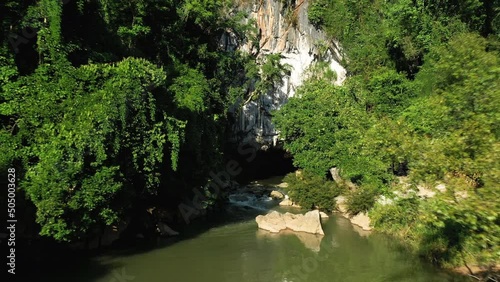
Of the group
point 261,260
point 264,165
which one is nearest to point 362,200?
point 261,260

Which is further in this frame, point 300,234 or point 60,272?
point 300,234

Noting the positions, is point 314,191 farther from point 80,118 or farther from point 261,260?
point 80,118

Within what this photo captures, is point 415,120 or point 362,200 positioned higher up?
point 415,120

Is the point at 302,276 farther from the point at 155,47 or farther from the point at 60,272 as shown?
the point at 155,47

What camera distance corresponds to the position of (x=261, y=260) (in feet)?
44.7

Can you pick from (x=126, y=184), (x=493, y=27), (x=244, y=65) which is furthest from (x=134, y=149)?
(x=493, y=27)

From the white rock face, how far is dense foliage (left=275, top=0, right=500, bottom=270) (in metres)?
1.16

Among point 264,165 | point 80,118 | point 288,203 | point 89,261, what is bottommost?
point 89,261

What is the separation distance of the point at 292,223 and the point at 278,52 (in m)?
15.7

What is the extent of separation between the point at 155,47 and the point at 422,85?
14746mm

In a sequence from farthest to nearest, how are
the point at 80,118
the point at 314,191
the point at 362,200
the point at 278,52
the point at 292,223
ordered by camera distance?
the point at 278,52, the point at 314,191, the point at 362,200, the point at 292,223, the point at 80,118

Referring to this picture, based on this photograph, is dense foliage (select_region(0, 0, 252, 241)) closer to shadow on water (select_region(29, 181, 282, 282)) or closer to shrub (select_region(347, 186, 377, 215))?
shadow on water (select_region(29, 181, 282, 282))

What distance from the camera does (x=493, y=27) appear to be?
23.0 m

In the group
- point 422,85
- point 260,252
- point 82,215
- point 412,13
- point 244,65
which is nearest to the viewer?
point 82,215
